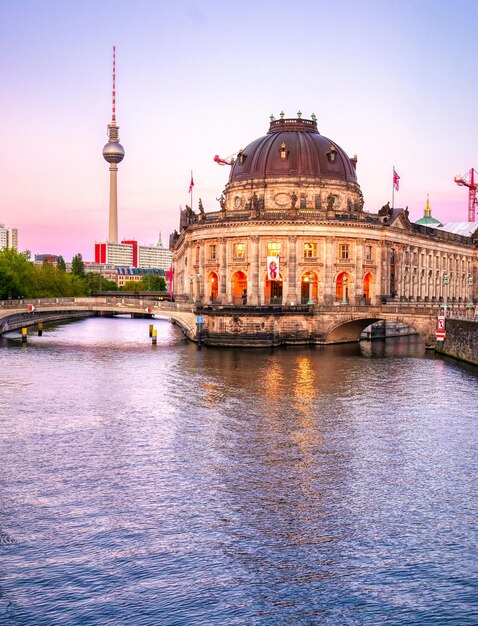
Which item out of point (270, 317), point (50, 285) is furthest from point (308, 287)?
point (50, 285)

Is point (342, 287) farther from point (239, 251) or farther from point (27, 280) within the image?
point (27, 280)

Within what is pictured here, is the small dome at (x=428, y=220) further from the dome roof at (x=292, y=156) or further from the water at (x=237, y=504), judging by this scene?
the water at (x=237, y=504)

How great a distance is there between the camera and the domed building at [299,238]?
10181 centimetres

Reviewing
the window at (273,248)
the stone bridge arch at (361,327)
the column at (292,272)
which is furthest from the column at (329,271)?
the window at (273,248)

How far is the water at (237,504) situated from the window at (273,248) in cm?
4578

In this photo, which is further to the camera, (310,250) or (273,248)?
(310,250)

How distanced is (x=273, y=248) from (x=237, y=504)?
74.7 meters

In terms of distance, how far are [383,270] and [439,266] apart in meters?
30.5

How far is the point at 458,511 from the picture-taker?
95.7ft

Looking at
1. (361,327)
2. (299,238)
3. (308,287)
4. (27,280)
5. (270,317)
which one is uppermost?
(299,238)

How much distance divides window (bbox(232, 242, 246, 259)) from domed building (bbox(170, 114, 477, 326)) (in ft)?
0.46

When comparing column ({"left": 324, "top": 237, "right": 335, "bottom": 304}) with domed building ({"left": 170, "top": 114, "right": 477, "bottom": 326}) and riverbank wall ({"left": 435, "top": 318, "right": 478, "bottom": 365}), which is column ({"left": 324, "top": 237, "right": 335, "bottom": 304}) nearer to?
domed building ({"left": 170, "top": 114, "right": 477, "bottom": 326})

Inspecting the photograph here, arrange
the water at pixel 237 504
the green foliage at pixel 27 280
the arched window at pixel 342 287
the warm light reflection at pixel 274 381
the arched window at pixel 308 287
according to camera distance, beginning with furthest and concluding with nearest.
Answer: the green foliage at pixel 27 280 < the arched window at pixel 342 287 < the arched window at pixel 308 287 < the warm light reflection at pixel 274 381 < the water at pixel 237 504

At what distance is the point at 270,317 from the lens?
8881 centimetres
